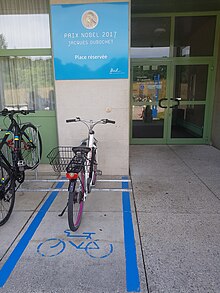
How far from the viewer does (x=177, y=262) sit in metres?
2.13

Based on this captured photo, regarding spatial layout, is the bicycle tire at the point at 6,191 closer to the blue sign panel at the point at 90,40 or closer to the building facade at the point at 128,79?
the building facade at the point at 128,79

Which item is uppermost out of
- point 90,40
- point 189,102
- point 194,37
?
point 194,37

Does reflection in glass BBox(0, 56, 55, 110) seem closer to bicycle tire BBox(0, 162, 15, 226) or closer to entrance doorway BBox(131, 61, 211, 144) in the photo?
bicycle tire BBox(0, 162, 15, 226)

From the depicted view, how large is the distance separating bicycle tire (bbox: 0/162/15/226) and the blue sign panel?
1906mm

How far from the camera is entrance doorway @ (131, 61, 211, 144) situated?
20.2 feet

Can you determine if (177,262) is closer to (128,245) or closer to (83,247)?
(128,245)

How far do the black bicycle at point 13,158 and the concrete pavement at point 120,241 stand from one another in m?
0.25

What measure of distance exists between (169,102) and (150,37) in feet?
5.97

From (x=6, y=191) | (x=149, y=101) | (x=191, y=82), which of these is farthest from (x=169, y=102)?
(x=6, y=191)

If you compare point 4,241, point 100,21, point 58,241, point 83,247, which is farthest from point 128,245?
point 100,21

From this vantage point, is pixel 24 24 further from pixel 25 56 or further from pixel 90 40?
pixel 90 40

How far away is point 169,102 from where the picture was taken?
20.6ft

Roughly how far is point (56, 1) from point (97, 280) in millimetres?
3922

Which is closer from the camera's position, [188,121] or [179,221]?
[179,221]
